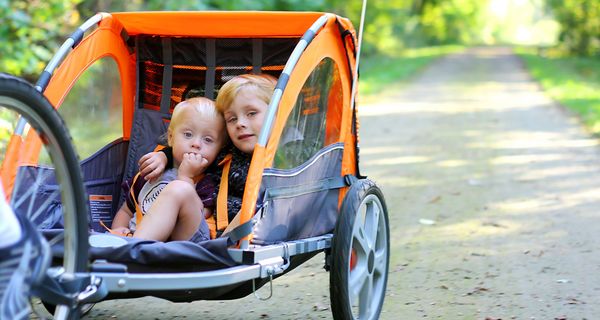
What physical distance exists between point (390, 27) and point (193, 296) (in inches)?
1629

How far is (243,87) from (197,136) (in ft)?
1.06

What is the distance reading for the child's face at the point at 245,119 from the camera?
4.30 meters

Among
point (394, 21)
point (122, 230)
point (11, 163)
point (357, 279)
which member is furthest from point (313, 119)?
point (394, 21)

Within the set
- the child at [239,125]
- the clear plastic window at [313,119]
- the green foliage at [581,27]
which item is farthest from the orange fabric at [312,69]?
the green foliage at [581,27]

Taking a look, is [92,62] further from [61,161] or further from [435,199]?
[435,199]

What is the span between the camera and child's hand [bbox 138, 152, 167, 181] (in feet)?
14.5

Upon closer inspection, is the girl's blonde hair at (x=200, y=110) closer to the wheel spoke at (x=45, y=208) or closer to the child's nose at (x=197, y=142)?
the child's nose at (x=197, y=142)

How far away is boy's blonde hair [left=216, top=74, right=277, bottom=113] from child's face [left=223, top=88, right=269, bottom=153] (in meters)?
0.02

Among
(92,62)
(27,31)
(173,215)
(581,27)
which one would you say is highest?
(581,27)

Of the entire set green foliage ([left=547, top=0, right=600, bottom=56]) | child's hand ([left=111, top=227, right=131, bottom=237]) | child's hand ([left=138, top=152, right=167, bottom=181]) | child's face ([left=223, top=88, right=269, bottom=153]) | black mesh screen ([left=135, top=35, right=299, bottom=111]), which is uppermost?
green foliage ([left=547, top=0, right=600, bottom=56])

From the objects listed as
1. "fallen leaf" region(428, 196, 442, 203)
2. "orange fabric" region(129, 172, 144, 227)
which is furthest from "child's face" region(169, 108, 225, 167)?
"fallen leaf" region(428, 196, 442, 203)

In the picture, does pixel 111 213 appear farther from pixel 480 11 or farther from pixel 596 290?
pixel 480 11

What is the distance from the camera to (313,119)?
437 cm

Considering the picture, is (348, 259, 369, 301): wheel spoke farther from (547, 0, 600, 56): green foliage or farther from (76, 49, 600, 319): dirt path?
(547, 0, 600, 56): green foliage
